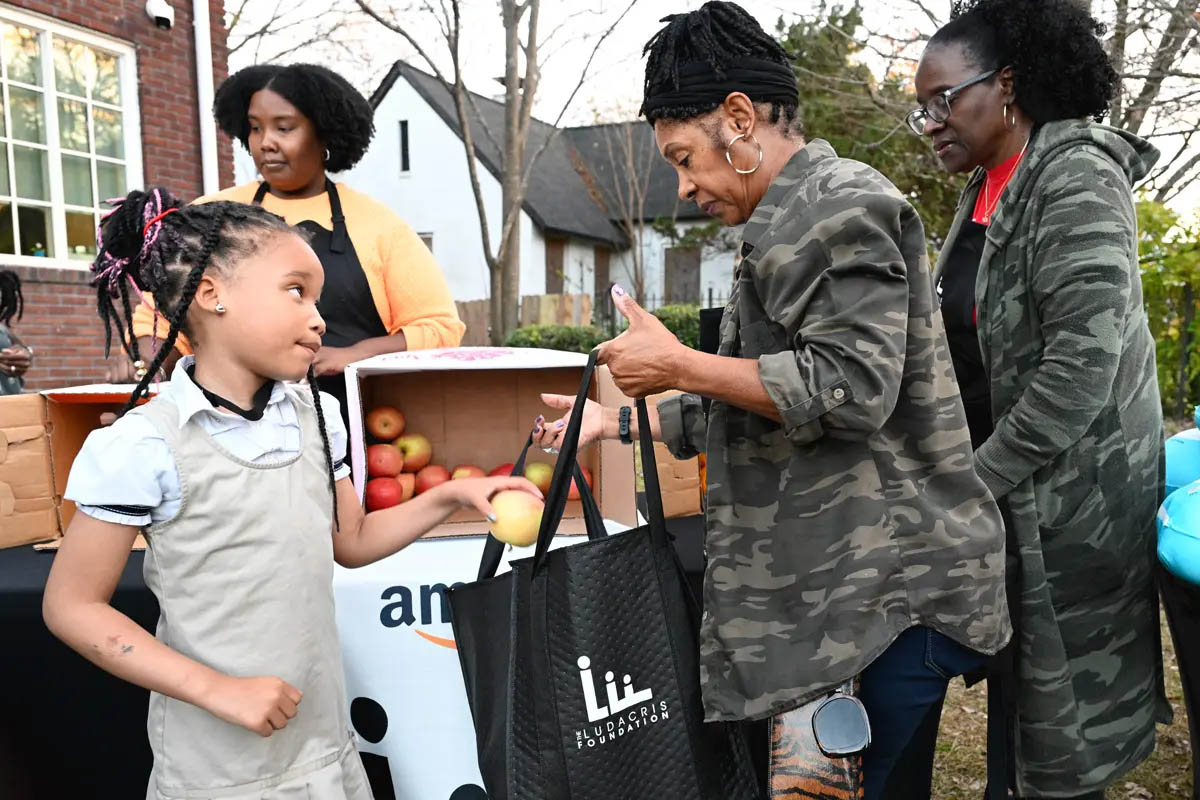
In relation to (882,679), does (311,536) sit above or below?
above

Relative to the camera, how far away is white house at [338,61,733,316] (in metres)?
22.1

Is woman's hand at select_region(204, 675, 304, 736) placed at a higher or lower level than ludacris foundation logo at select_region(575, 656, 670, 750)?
higher

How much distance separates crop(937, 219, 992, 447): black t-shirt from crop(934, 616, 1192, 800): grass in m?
1.44

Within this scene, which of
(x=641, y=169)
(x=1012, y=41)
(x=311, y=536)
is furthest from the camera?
(x=641, y=169)

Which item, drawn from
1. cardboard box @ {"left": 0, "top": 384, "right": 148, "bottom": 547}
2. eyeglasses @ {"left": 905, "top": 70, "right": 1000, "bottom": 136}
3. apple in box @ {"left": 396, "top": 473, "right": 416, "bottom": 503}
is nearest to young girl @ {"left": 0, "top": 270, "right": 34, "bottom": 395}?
cardboard box @ {"left": 0, "top": 384, "right": 148, "bottom": 547}

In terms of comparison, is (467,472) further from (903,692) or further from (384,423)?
(903,692)

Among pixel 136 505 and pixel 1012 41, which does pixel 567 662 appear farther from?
pixel 1012 41

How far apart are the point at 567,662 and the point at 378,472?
104 centimetres

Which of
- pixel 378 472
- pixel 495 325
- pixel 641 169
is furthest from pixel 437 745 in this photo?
pixel 641 169

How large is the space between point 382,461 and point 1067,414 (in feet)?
5.28

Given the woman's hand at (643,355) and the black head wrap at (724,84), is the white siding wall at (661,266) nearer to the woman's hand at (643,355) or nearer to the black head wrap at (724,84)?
the black head wrap at (724,84)

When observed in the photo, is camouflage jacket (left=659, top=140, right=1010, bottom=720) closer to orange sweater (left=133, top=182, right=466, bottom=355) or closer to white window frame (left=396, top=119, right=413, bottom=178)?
orange sweater (left=133, top=182, right=466, bottom=355)

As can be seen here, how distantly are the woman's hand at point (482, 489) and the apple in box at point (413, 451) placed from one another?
78 cm

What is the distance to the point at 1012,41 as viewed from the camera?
197 cm
